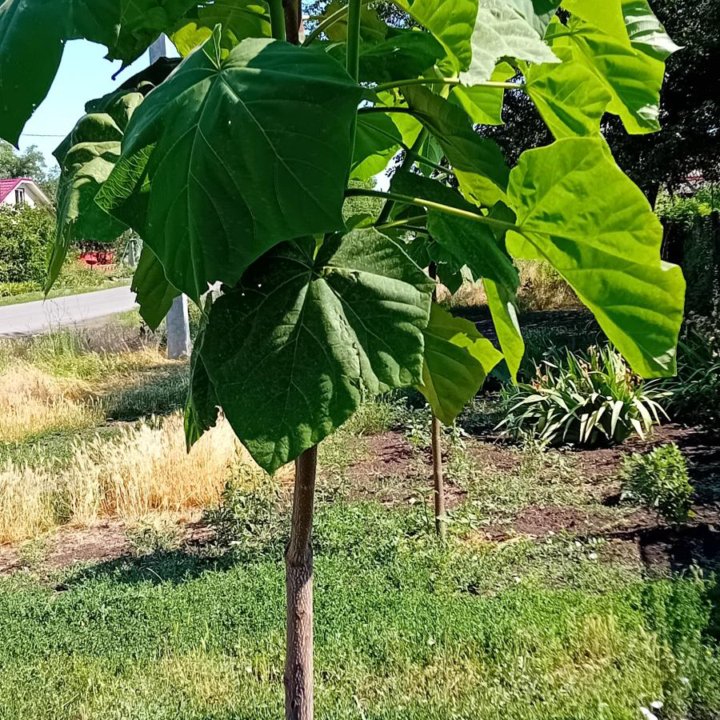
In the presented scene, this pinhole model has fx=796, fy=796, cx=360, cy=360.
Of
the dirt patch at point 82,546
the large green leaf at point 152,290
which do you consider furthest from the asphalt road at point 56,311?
the large green leaf at point 152,290

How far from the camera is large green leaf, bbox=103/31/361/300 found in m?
0.67

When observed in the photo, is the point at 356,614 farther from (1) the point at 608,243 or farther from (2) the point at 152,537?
(1) the point at 608,243

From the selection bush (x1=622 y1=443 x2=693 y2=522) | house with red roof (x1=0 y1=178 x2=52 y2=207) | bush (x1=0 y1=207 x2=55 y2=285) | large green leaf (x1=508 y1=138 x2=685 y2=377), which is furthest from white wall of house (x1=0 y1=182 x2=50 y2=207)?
large green leaf (x1=508 y1=138 x2=685 y2=377)

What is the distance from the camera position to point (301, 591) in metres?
1.20

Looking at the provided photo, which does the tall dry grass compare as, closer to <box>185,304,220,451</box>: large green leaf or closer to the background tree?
<box>185,304,220,451</box>: large green leaf

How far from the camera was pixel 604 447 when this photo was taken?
20.0 feet

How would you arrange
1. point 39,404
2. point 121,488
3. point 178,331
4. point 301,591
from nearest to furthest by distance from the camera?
1. point 301,591
2. point 121,488
3. point 39,404
4. point 178,331

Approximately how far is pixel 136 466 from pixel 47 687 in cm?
240

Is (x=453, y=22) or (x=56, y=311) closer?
(x=453, y=22)

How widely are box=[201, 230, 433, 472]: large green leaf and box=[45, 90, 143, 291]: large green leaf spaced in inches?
6.2

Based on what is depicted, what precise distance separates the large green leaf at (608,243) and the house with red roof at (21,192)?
38519mm

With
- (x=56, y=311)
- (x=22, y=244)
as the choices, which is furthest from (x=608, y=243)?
(x=22, y=244)

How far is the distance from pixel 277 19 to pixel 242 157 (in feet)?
0.86

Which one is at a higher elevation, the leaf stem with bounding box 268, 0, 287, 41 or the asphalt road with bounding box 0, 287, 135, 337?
the leaf stem with bounding box 268, 0, 287, 41
